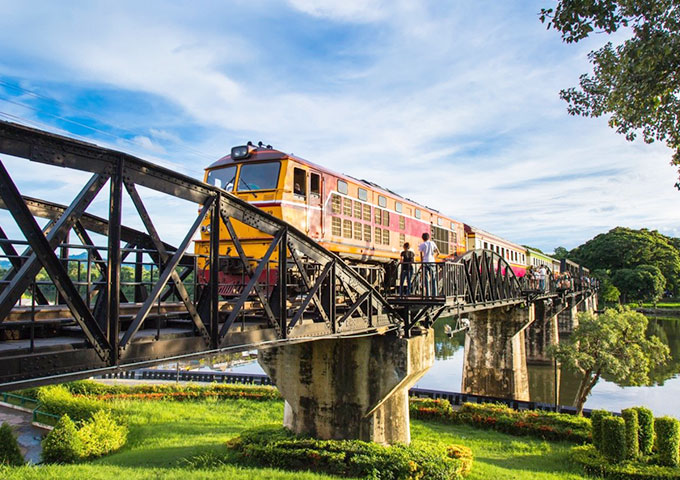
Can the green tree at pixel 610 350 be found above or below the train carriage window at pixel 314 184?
below

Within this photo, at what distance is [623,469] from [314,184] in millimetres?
12678

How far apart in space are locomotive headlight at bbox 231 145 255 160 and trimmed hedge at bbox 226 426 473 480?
808 centimetres

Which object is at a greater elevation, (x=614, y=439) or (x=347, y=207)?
(x=347, y=207)

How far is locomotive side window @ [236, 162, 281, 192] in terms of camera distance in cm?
1284

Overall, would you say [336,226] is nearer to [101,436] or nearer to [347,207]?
[347,207]

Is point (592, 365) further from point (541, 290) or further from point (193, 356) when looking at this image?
point (193, 356)

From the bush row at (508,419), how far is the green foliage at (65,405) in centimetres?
1441

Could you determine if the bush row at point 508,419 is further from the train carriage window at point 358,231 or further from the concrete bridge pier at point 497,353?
the train carriage window at point 358,231

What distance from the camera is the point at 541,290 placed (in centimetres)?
3025

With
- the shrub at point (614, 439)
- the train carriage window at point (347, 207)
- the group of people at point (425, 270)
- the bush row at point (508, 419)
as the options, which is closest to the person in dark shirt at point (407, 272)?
the group of people at point (425, 270)

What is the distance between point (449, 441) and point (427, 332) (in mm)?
7169

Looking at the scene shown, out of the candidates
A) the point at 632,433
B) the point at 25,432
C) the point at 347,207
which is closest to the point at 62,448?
the point at 25,432

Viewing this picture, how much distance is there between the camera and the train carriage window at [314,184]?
1368 cm

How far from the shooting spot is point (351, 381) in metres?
13.5
